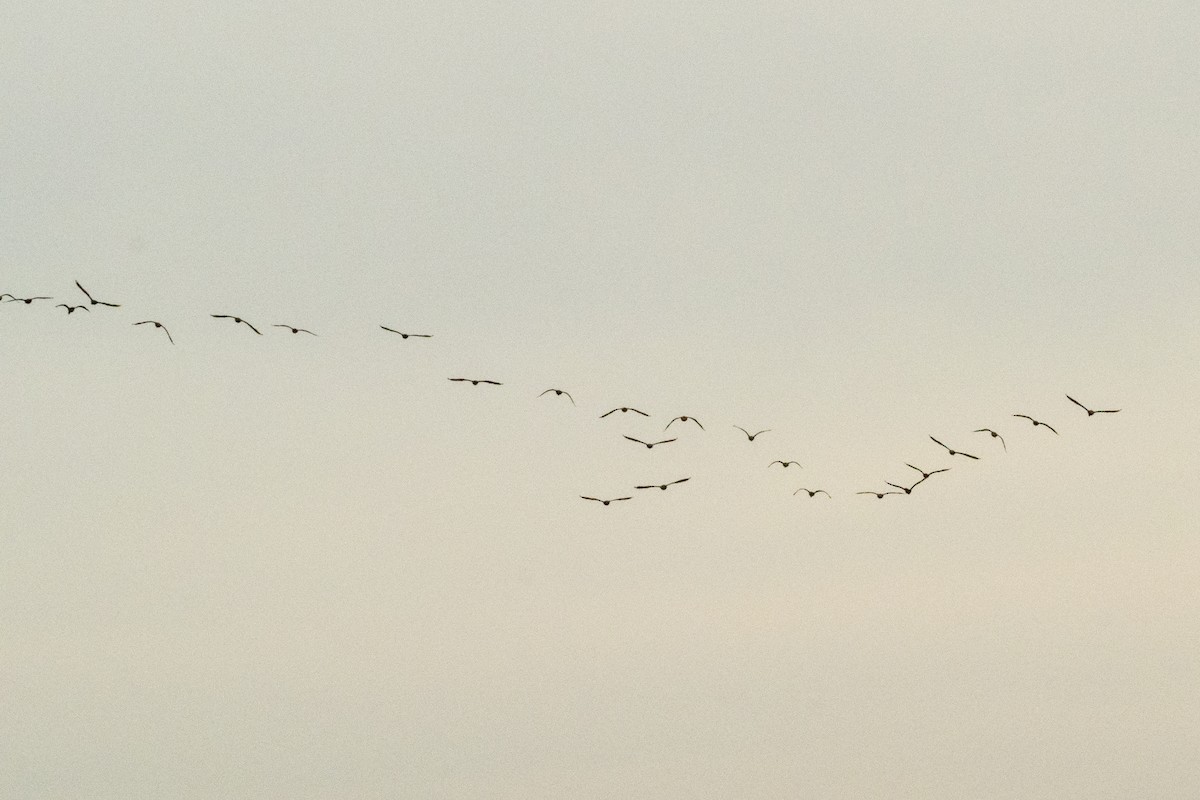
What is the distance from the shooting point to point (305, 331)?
205 feet

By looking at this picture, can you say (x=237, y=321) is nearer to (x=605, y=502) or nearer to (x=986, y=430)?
(x=605, y=502)

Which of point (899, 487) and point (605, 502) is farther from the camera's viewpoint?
point (899, 487)

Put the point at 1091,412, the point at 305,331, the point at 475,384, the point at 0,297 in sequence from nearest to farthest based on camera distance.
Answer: the point at 0,297 < the point at 305,331 < the point at 475,384 < the point at 1091,412

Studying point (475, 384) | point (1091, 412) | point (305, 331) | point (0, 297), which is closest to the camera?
point (0, 297)

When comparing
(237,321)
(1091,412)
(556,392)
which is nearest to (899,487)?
(1091,412)

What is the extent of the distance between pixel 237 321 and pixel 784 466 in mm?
29245

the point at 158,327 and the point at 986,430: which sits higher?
the point at 986,430

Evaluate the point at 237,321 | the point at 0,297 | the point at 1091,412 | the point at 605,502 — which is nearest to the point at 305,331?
the point at 237,321

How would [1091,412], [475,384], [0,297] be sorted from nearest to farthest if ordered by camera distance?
[0,297] < [475,384] < [1091,412]

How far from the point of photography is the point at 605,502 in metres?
68.1

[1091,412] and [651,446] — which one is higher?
[1091,412]

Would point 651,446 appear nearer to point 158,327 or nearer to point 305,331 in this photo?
point 305,331

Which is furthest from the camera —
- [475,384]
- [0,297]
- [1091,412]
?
[1091,412]

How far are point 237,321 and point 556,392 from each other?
15529 millimetres
